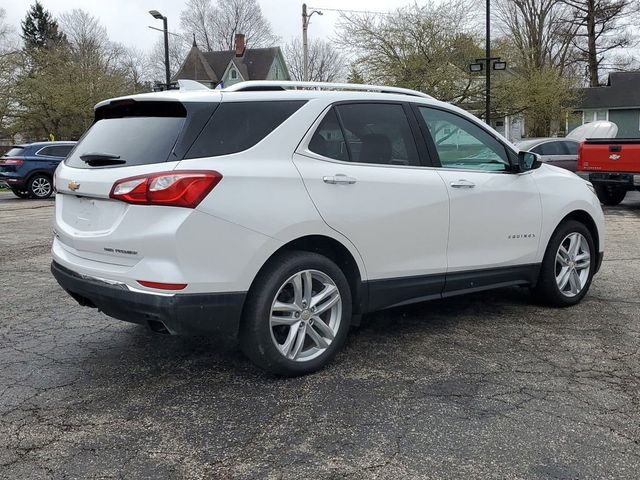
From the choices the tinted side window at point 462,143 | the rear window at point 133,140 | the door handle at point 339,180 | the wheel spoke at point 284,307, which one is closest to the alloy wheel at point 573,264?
the tinted side window at point 462,143

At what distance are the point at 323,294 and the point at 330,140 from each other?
955 mm

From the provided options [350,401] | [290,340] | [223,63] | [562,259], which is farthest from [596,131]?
[223,63]

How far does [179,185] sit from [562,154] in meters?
15.1

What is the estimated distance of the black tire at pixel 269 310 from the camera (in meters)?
3.42

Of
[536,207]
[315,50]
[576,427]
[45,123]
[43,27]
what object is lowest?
[576,427]

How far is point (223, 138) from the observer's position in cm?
342

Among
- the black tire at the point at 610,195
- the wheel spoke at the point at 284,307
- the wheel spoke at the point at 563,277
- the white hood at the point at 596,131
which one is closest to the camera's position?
the wheel spoke at the point at 284,307

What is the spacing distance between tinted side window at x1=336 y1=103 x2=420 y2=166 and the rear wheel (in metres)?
16.1

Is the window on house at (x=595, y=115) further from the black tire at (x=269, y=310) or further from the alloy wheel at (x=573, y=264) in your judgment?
the black tire at (x=269, y=310)

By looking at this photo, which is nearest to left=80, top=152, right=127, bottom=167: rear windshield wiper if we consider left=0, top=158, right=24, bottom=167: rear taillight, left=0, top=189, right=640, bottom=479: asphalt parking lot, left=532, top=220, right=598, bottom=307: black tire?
left=0, top=189, right=640, bottom=479: asphalt parking lot

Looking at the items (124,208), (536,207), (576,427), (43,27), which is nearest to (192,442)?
(124,208)

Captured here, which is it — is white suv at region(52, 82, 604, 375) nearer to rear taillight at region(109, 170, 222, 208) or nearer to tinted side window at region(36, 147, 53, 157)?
rear taillight at region(109, 170, 222, 208)

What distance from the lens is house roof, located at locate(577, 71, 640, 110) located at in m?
43.8

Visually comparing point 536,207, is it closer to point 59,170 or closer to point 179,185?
point 179,185
